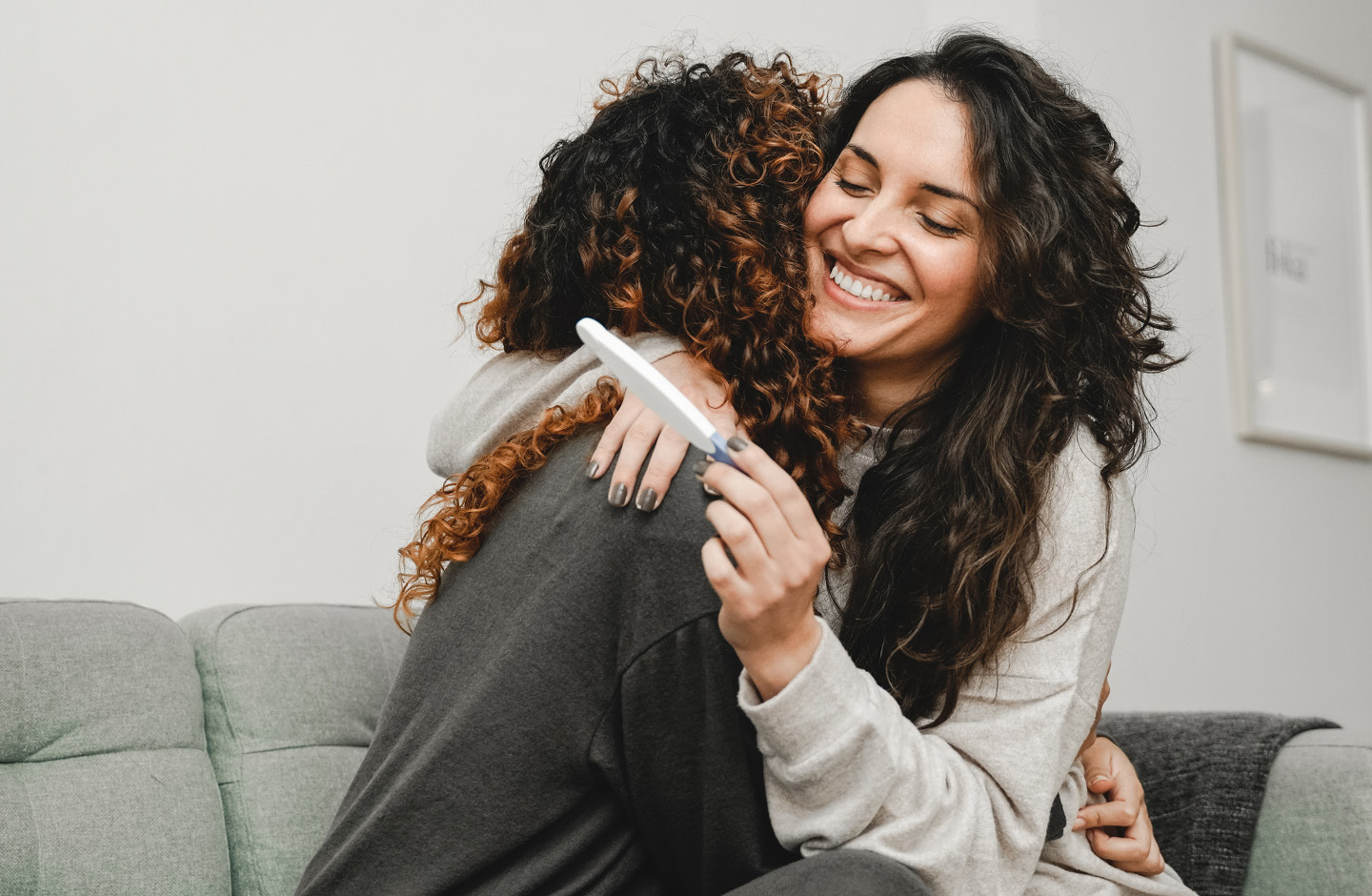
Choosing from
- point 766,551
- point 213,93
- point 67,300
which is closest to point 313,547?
point 67,300

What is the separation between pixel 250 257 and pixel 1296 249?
2.18 m

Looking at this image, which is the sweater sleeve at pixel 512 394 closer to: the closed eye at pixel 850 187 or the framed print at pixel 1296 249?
the closed eye at pixel 850 187

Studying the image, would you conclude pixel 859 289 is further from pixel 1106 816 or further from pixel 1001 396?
pixel 1106 816

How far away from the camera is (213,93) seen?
5.37 ft

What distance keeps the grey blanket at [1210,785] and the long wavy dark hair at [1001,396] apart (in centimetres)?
43

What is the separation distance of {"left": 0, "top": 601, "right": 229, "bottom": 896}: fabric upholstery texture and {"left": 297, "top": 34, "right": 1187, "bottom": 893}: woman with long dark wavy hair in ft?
1.41

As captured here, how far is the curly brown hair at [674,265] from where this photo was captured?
0.98m

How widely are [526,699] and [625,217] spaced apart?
38 cm

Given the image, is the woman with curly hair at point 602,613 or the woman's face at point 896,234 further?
the woman's face at point 896,234

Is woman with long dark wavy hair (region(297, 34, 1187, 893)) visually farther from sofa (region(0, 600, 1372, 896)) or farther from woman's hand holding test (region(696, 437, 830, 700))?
sofa (region(0, 600, 1372, 896))

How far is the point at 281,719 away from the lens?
1397 millimetres

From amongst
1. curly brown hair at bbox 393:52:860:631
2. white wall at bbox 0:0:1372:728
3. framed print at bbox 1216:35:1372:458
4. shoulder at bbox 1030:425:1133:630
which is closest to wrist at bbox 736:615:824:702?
curly brown hair at bbox 393:52:860:631

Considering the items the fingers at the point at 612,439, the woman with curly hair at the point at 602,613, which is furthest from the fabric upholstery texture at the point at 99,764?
the fingers at the point at 612,439

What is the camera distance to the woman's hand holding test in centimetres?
78
